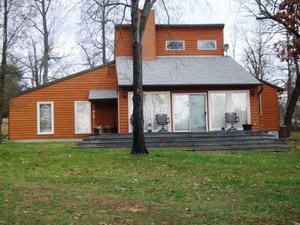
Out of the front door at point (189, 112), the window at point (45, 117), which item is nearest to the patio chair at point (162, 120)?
the front door at point (189, 112)

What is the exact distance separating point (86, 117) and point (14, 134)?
3.95 metres

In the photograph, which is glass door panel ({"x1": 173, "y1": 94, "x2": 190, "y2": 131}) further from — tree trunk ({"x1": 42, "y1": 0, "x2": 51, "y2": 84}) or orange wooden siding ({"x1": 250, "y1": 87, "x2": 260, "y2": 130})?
tree trunk ({"x1": 42, "y1": 0, "x2": 51, "y2": 84})

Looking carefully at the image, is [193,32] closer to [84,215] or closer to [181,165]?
[181,165]

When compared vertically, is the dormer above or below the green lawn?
above

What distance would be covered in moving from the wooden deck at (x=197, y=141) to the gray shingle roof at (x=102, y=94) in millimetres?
4501

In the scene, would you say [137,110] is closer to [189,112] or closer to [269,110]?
[189,112]

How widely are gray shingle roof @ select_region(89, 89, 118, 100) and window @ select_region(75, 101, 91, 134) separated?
732 mm

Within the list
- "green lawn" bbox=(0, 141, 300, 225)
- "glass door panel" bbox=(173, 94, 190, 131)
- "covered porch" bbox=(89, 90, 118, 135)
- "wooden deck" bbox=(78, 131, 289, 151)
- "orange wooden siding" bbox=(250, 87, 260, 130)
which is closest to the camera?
"green lawn" bbox=(0, 141, 300, 225)

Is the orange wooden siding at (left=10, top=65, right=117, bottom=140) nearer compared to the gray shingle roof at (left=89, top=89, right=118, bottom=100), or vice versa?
the gray shingle roof at (left=89, top=89, right=118, bottom=100)

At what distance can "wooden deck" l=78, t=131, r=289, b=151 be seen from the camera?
1644 cm

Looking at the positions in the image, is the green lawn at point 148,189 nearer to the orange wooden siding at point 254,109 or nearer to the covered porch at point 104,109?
the orange wooden siding at point 254,109

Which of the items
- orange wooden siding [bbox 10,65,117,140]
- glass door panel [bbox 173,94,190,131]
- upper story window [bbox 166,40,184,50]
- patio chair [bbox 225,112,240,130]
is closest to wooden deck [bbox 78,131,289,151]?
patio chair [bbox 225,112,240,130]

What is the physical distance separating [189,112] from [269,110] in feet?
20.1

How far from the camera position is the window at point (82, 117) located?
22.8 metres
